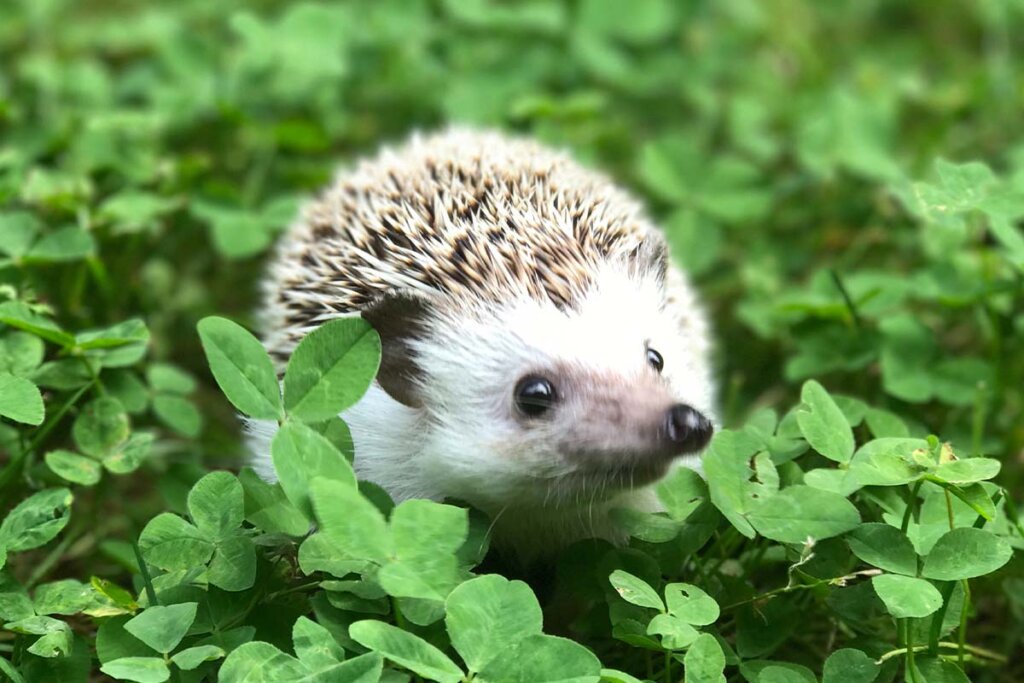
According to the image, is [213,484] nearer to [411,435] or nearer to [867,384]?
[411,435]

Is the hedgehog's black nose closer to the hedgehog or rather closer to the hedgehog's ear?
the hedgehog

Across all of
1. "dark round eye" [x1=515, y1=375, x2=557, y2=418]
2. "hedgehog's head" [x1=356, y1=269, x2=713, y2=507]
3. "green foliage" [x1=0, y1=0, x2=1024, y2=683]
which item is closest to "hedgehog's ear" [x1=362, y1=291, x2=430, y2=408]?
"hedgehog's head" [x1=356, y1=269, x2=713, y2=507]

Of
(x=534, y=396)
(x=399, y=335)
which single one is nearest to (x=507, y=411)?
(x=534, y=396)

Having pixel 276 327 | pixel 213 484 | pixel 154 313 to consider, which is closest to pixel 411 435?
pixel 213 484

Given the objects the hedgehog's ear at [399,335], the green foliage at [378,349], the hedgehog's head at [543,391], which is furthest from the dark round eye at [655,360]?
the hedgehog's ear at [399,335]

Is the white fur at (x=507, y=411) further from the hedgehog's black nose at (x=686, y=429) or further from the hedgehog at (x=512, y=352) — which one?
the hedgehog's black nose at (x=686, y=429)
